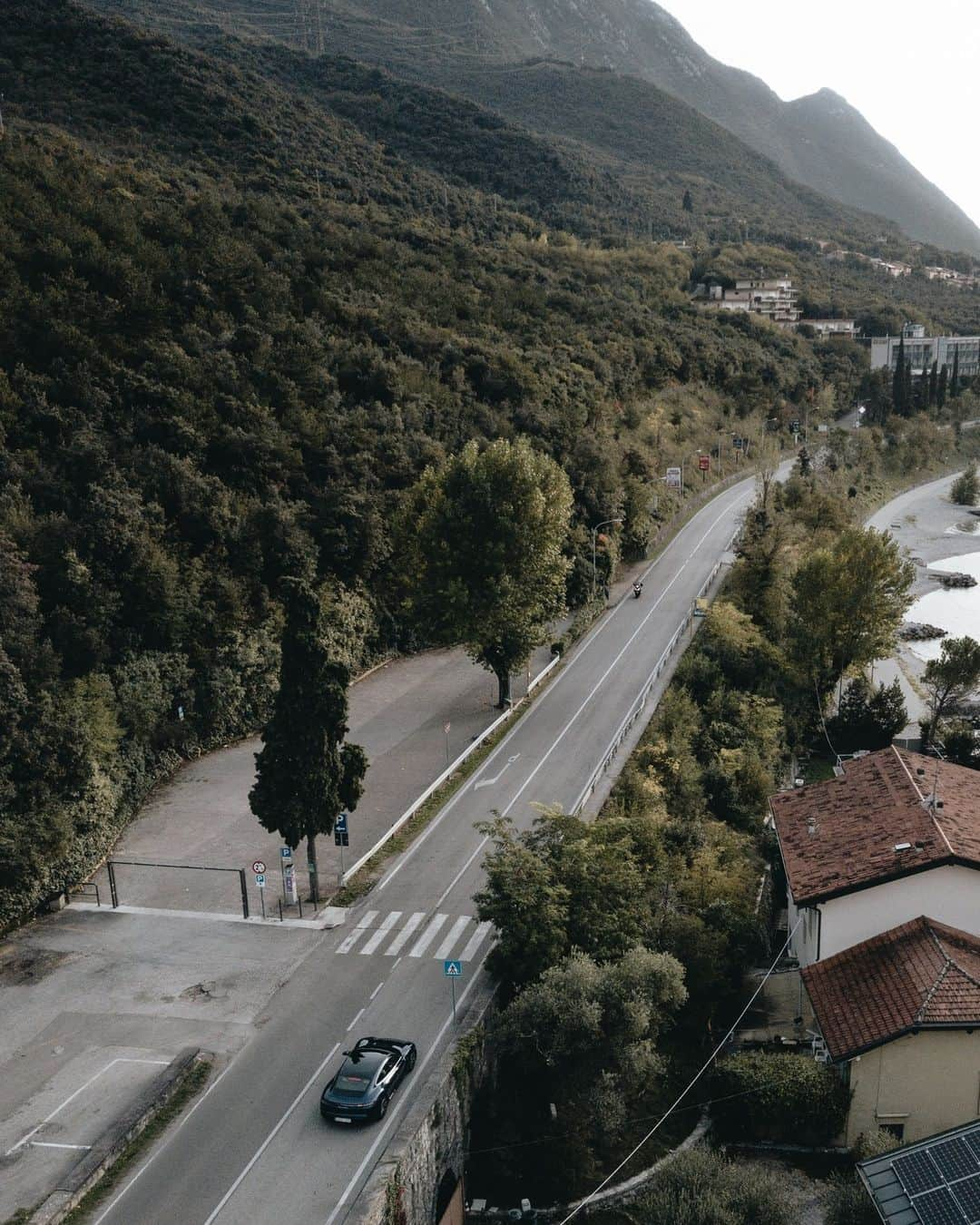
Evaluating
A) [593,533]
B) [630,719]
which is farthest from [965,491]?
[630,719]

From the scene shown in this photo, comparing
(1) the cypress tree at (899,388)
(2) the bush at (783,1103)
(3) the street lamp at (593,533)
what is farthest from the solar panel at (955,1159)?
(1) the cypress tree at (899,388)

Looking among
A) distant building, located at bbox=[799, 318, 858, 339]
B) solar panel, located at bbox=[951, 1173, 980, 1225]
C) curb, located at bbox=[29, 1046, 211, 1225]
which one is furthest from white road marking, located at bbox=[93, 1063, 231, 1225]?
distant building, located at bbox=[799, 318, 858, 339]

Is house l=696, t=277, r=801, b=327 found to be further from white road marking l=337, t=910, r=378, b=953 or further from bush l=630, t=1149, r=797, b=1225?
bush l=630, t=1149, r=797, b=1225

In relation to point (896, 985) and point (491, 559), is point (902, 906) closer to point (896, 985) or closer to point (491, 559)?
point (896, 985)

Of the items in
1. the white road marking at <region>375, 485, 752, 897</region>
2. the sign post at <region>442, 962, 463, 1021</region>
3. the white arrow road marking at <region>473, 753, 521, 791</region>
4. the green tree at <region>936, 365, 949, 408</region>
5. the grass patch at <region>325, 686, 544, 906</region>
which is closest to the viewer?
the sign post at <region>442, 962, 463, 1021</region>

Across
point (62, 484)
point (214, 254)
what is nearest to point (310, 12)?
point (214, 254)

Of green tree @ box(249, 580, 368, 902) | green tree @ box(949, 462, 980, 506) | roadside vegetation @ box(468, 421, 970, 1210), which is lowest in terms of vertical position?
green tree @ box(949, 462, 980, 506)
